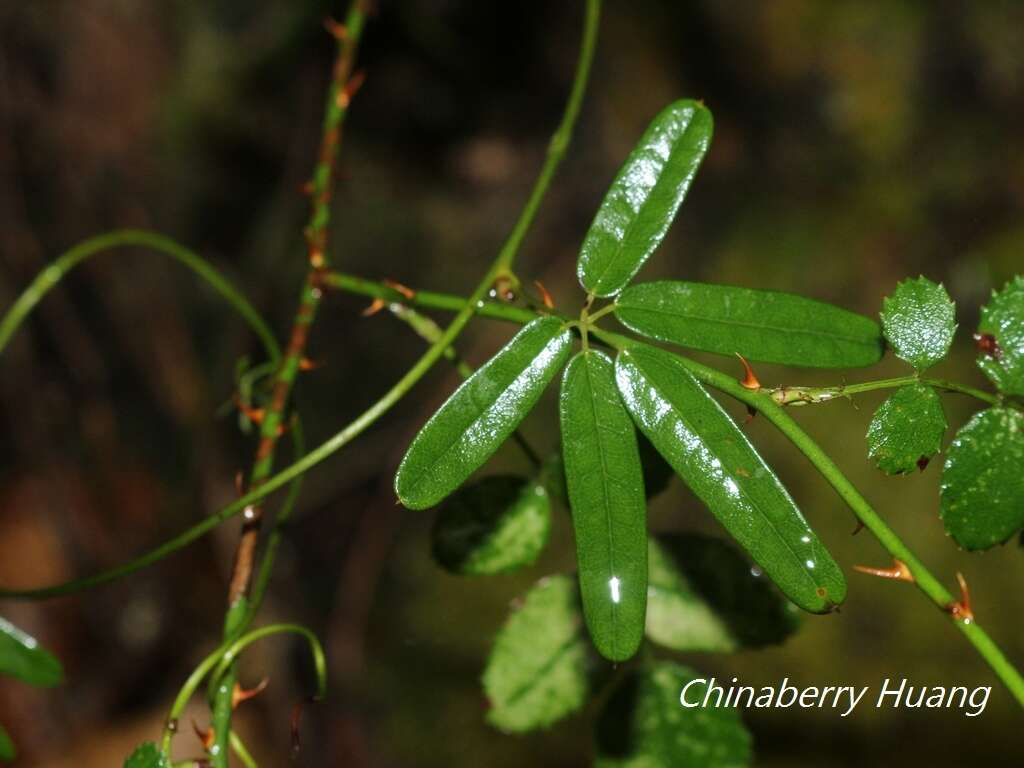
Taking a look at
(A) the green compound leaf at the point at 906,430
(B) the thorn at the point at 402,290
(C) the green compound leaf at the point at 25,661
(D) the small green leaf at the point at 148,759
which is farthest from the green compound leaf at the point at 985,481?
→ (C) the green compound leaf at the point at 25,661

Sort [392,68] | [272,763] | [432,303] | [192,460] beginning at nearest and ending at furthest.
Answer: [432,303]
[272,763]
[192,460]
[392,68]

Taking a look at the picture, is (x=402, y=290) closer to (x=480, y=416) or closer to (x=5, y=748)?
(x=480, y=416)

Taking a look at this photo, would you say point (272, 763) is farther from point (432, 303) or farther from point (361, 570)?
point (432, 303)

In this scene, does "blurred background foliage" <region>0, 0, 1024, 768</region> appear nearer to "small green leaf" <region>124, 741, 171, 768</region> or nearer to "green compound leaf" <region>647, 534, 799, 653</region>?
"green compound leaf" <region>647, 534, 799, 653</region>

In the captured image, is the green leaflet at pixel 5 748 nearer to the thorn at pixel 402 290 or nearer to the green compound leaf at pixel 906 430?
the thorn at pixel 402 290

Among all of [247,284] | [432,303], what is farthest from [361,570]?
[432,303]
